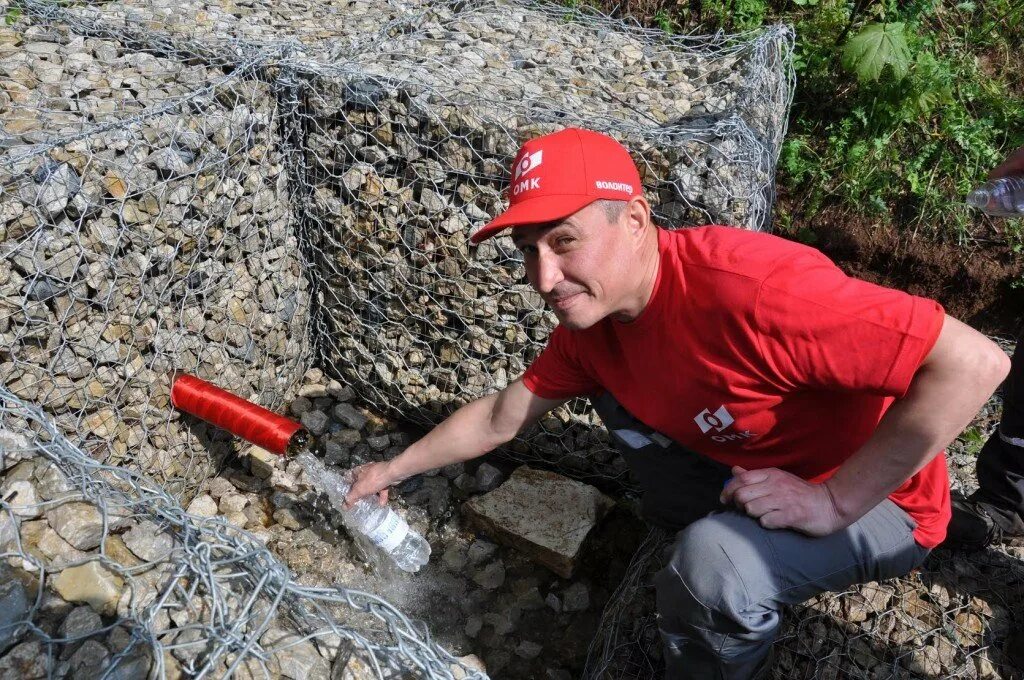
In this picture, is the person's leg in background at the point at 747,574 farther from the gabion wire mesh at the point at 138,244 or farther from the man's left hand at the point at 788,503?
the gabion wire mesh at the point at 138,244

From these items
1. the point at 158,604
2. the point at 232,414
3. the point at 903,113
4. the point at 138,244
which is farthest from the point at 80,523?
the point at 903,113

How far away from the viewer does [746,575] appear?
6.28 ft

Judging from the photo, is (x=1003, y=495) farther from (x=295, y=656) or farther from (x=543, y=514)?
(x=295, y=656)

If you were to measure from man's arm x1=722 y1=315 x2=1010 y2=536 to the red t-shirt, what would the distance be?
0.21 feet

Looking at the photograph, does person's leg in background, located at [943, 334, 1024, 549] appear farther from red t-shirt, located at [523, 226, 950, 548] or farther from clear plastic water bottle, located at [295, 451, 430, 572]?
clear plastic water bottle, located at [295, 451, 430, 572]

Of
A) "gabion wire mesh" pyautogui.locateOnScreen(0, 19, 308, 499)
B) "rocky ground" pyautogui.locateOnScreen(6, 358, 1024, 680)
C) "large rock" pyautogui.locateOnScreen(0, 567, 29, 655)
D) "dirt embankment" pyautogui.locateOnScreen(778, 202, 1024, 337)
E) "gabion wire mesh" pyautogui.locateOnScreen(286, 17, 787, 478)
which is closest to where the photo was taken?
"large rock" pyautogui.locateOnScreen(0, 567, 29, 655)

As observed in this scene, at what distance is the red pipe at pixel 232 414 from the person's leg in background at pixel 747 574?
4.83 feet

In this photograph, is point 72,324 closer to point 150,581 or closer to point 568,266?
point 150,581

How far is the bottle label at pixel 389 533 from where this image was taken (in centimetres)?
275

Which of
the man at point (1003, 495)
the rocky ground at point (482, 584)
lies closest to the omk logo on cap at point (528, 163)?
the rocky ground at point (482, 584)

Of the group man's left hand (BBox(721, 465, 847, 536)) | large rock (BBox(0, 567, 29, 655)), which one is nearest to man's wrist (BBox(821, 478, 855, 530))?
man's left hand (BBox(721, 465, 847, 536))

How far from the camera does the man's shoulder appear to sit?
1.75 meters

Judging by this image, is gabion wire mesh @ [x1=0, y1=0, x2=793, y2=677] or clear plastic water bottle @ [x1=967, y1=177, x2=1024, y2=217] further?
clear plastic water bottle @ [x1=967, y1=177, x2=1024, y2=217]

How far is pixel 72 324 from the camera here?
261cm
